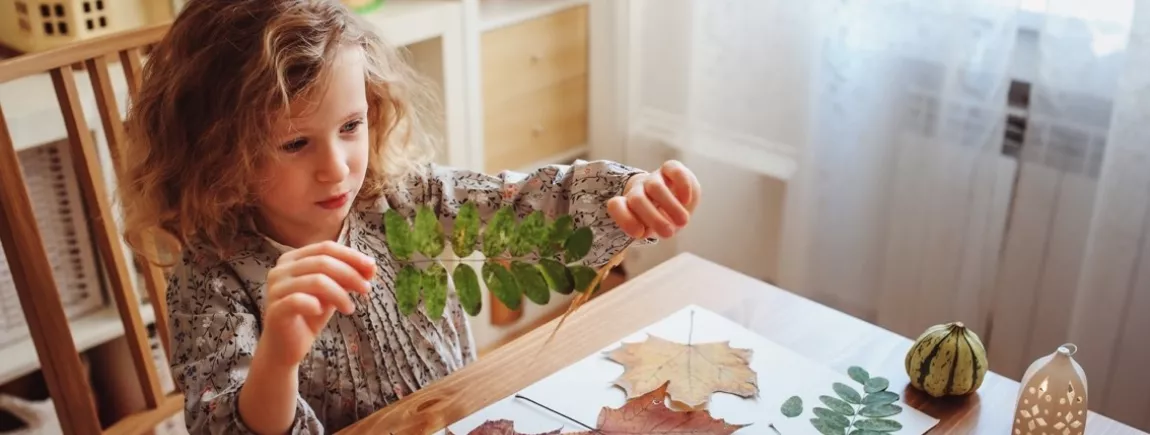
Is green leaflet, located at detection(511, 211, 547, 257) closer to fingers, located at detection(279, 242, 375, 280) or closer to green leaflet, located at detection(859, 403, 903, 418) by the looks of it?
fingers, located at detection(279, 242, 375, 280)

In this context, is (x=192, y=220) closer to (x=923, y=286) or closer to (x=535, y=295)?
(x=535, y=295)

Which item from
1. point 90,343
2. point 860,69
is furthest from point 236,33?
point 860,69

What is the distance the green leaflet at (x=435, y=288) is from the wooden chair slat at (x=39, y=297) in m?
0.47

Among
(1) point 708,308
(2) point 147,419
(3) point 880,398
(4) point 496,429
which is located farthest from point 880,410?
(2) point 147,419

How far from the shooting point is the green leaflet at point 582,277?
33.9 inches

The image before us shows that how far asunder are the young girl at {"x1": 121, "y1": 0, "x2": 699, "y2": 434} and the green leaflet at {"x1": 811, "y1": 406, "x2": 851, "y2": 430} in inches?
8.4

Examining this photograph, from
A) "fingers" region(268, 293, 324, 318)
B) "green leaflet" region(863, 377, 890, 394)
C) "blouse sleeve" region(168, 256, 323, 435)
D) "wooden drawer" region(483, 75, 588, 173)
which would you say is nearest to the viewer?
"fingers" region(268, 293, 324, 318)

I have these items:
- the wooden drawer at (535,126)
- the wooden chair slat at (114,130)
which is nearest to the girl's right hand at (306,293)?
the wooden chair slat at (114,130)

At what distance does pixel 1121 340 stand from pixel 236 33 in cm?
128

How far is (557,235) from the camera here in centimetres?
88

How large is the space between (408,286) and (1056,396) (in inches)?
21.2

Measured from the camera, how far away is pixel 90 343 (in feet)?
5.24

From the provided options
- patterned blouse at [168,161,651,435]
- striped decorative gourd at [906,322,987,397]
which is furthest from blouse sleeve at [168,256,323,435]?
striped decorative gourd at [906,322,987,397]

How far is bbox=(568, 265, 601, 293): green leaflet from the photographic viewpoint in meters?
0.86
